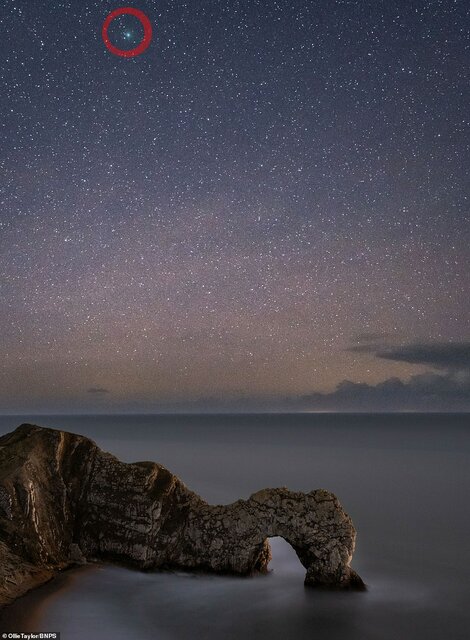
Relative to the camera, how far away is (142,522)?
1246 cm

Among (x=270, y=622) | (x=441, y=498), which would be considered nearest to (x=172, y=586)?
(x=270, y=622)

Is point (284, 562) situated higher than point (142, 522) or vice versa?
point (142, 522)

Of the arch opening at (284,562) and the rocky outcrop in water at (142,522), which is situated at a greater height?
the rocky outcrop in water at (142,522)

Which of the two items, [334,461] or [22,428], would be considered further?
[334,461]

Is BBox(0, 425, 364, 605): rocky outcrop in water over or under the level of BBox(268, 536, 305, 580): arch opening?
over

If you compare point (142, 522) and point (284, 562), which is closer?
point (142, 522)

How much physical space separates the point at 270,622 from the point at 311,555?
1816 mm

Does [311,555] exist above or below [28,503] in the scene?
below

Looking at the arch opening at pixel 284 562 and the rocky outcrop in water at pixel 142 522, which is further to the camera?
the arch opening at pixel 284 562

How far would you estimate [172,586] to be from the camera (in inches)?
459

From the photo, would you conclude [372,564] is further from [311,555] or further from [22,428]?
[22,428]

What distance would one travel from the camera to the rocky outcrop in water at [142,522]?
472 inches

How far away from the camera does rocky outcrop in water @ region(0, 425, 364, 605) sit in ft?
39.3

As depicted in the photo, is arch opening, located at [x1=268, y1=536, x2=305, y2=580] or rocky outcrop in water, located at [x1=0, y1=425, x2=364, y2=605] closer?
rocky outcrop in water, located at [x1=0, y1=425, x2=364, y2=605]
